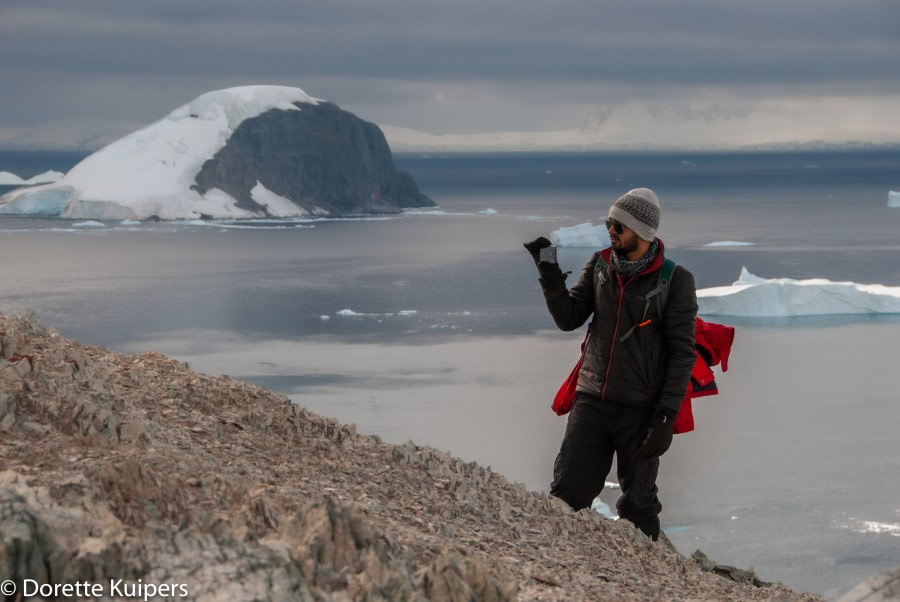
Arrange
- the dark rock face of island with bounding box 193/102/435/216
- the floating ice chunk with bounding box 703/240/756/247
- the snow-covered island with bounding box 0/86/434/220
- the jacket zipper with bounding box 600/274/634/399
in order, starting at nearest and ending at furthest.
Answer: the jacket zipper with bounding box 600/274/634/399
the floating ice chunk with bounding box 703/240/756/247
the snow-covered island with bounding box 0/86/434/220
the dark rock face of island with bounding box 193/102/435/216

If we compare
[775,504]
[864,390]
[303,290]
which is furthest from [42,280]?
[775,504]

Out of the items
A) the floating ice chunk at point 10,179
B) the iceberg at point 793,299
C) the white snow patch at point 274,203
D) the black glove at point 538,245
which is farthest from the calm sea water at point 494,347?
the floating ice chunk at point 10,179

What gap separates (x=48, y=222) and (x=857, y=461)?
5498cm

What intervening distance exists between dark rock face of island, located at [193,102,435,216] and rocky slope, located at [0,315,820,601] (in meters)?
63.6

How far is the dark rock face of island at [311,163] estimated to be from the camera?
224 feet

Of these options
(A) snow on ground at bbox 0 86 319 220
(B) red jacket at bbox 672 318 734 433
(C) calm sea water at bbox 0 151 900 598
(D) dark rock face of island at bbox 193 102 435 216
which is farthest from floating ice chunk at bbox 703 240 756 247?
(B) red jacket at bbox 672 318 734 433

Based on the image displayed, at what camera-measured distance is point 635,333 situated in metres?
4.72

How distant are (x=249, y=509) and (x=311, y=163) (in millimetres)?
69990

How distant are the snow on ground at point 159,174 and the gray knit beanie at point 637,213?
199ft

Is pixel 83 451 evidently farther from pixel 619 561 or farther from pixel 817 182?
pixel 817 182

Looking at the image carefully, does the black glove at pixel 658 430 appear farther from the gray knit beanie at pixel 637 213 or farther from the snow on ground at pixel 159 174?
the snow on ground at pixel 159 174

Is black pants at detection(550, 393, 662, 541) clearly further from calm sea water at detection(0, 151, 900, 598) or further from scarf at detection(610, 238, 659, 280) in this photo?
calm sea water at detection(0, 151, 900, 598)

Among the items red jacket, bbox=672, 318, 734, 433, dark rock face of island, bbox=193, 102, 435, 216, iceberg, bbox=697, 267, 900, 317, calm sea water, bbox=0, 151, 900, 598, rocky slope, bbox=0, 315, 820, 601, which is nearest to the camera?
rocky slope, bbox=0, 315, 820, 601

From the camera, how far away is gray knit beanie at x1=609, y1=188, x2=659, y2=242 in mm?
4602
